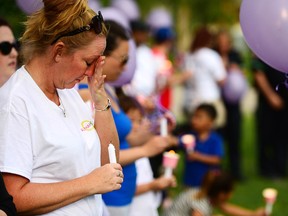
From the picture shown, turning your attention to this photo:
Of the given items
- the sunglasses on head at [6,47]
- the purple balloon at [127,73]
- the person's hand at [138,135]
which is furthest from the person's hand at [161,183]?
the sunglasses on head at [6,47]

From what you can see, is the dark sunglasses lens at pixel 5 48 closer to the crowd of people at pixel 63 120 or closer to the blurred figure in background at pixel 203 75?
the crowd of people at pixel 63 120

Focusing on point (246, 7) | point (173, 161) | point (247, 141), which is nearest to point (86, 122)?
point (246, 7)

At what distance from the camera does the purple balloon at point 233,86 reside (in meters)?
8.73

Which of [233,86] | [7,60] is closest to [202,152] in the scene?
[233,86]

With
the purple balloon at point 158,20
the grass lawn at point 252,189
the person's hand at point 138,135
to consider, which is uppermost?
the person's hand at point 138,135

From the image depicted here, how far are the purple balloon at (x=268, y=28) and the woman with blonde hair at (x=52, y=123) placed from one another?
117 cm

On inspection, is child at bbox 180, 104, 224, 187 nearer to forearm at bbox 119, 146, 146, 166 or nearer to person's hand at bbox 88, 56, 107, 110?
forearm at bbox 119, 146, 146, 166

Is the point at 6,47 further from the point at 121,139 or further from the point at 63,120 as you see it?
the point at 121,139

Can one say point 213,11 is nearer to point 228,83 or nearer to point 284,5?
point 228,83

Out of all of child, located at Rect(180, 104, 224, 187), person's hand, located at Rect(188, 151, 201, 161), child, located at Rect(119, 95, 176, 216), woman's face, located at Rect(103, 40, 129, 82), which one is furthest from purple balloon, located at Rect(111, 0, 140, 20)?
woman's face, located at Rect(103, 40, 129, 82)

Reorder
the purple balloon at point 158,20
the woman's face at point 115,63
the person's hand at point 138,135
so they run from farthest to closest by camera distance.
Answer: the purple balloon at point 158,20
the person's hand at point 138,135
the woman's face at point 115,63

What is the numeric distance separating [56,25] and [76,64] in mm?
175

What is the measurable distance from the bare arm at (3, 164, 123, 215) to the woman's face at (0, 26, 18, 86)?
0.81 meters

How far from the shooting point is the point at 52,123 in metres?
2.72
